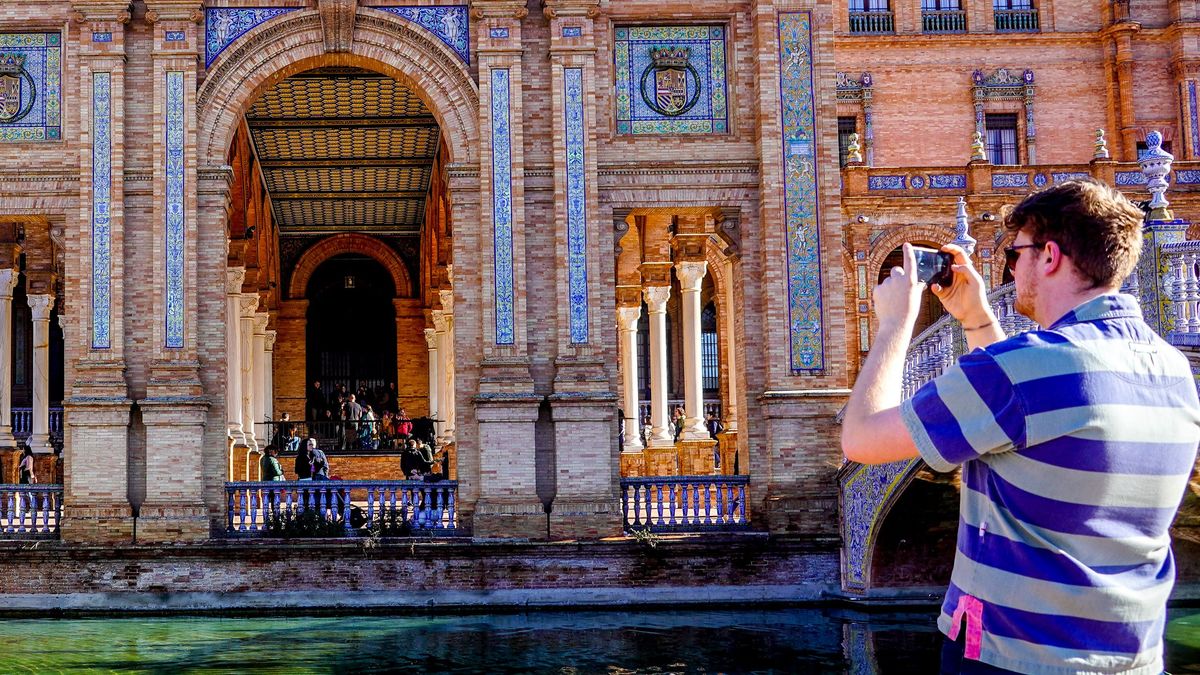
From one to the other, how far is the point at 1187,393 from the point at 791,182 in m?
13.8

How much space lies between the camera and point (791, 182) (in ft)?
55.3

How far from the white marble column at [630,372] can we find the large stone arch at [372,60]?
8922mm

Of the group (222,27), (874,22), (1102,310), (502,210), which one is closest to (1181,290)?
(502,210)

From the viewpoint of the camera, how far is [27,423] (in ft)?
95.0

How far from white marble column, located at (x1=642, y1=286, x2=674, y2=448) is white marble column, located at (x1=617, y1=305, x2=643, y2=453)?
1.49 ft

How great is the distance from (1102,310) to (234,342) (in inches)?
875

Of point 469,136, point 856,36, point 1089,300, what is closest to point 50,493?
point 469,136

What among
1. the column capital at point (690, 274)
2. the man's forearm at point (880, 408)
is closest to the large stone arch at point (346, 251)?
the column capital at point (690, 274)

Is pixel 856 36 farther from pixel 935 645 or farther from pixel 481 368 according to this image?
pixel 935 645

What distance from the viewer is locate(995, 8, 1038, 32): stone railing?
35250 millimetres

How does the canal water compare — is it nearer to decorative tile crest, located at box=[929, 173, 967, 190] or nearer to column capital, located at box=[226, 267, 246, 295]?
column capital, located at box=[226, 267, 246, 295]

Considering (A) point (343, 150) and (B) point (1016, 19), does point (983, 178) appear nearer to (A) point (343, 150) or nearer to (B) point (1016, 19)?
(B) point (1016, 19)

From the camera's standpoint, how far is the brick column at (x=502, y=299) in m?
16.3

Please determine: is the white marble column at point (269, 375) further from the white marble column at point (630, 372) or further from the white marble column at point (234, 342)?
the white marble column at point (630, 372)
